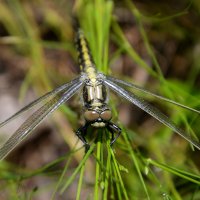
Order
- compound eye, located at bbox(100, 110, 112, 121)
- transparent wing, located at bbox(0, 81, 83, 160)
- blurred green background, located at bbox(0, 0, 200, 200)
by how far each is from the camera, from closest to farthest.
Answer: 1. transparent wing, located at bbox(0, 81, 83, 160)
2. compound eye, located at bbox(100, 110, 112, 121)
3. blurred green background, located at bbox(0, 0, 200, 200)

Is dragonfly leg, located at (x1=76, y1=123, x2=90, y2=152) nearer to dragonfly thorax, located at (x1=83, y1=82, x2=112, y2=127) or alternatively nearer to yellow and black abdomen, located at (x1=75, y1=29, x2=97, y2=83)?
dragonfly thorax, located at (x1=83, y1=82, x2=112, y2=127)

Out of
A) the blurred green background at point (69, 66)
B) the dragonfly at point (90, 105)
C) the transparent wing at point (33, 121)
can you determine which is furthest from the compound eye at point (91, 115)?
the blurred green background at point (69, 66)

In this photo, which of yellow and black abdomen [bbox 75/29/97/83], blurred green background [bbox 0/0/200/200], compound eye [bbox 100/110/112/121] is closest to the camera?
compound eye [bbox 100/110/112/121]

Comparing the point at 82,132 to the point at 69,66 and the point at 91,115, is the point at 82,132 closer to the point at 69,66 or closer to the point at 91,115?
the point at 91,115

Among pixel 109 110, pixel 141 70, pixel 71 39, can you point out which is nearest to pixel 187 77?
pixel 141 70

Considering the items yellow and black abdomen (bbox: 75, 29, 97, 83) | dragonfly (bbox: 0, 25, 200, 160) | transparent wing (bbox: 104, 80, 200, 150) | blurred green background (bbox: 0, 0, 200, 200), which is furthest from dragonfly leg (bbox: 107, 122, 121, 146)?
blurred green background (bbox: 0, 0, 200, 200)

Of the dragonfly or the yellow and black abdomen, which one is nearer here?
the dragonfly

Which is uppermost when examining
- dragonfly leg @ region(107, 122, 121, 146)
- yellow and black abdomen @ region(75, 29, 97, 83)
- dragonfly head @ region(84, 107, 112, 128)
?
yellow and black abdomen @ region(75, 29, 97, 83)
